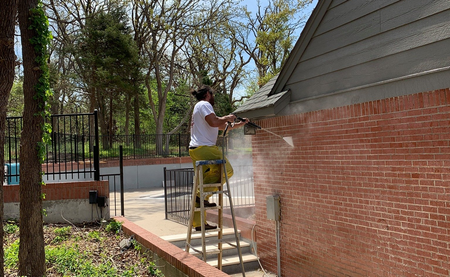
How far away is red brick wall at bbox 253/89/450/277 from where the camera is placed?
4086 mm

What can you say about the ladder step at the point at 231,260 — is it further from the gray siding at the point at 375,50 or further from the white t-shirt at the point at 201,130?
the gray siding at the point at 375,50

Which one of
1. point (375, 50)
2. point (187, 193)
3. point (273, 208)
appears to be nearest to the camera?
point (375, 50)

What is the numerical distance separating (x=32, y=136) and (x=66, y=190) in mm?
3129

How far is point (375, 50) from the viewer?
4.74m

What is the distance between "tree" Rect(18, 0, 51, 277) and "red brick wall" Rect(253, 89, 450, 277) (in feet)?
12.2

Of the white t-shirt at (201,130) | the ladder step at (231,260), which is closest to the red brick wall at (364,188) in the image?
the ladder step at (231,260)

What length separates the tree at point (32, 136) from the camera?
174 inches

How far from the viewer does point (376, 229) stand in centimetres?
478

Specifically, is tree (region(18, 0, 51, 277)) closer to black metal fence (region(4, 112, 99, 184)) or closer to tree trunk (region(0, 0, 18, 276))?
black metal fence (region(4, 112, 99, 184))

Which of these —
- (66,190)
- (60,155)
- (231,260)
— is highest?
(60,155)

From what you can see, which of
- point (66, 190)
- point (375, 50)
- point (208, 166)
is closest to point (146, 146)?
point (66, 190)

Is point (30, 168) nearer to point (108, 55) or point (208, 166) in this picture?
point (208, 166)

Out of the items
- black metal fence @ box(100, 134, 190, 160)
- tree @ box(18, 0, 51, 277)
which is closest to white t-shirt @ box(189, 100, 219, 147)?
tree @ box(18, 0, 51, 277)

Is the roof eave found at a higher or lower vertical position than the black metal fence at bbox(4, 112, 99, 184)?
higher
